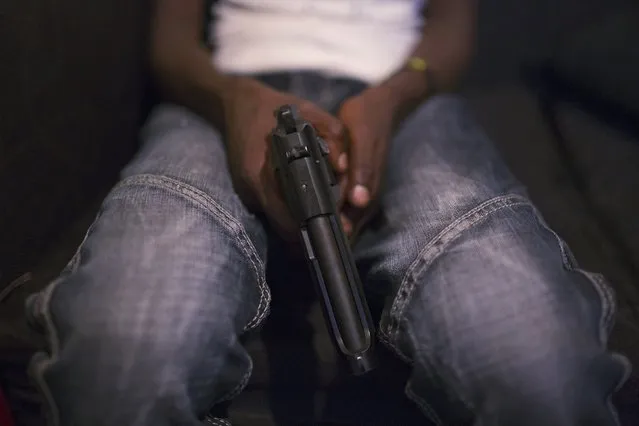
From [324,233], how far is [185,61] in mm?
330

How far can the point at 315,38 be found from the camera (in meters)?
0.75

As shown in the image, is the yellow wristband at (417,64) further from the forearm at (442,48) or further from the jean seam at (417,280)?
the jean seam at (417,280)

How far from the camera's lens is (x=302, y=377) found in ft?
2.23

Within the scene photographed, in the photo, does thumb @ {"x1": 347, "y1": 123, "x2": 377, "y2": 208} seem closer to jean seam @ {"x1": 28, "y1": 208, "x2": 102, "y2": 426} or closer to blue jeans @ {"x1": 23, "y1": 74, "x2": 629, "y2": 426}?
blue jeans @ {"x1": 23, "y1": 74, "x2": 629, "y2": 426}

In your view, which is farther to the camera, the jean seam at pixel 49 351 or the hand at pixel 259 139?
the hand at pixel 259 139

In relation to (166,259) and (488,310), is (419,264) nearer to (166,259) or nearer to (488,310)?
(488,310)

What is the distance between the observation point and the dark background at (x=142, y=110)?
2.21 ft

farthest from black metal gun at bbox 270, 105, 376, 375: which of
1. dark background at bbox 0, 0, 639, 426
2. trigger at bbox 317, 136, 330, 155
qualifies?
dark background at bbox 0, 0, 639, 426

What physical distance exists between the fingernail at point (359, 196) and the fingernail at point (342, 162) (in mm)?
28

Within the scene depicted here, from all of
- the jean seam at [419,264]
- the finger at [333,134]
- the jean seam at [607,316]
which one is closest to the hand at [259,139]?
the finger at [333,134]

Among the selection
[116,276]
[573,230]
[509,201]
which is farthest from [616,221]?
[116,276]

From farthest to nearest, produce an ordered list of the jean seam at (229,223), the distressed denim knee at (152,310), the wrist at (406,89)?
the wrist at (406,89) → the jean seam at (229,223) → the distressed denim knee at (152,310)

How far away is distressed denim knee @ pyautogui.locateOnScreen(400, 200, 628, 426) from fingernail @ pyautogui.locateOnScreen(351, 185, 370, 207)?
81 mm

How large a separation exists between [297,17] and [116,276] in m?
0.39
